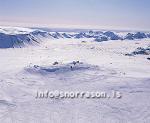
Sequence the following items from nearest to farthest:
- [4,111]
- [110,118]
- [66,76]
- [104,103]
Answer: [110,118]
[4,111]
[104,103]
[66,76]

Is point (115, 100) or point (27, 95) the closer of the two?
point (115, 100)

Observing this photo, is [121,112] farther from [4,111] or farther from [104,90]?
[4,111]

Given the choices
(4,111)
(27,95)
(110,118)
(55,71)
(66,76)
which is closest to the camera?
(110,118)

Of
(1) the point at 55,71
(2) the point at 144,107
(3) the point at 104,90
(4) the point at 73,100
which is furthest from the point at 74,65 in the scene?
(2) the point at 144,107

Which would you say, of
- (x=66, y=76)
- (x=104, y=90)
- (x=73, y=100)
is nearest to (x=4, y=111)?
(x=73, y=100)

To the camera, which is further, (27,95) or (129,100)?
(27,95)

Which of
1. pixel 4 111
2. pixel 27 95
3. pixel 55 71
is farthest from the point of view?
pixel 55 71

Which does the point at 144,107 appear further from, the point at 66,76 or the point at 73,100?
the point at 66,76

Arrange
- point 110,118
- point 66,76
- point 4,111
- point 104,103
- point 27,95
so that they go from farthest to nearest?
point 66,76
point 27,95
point 104,103
point 4,111
point 110,118

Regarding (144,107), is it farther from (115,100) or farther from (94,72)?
(94,72)
